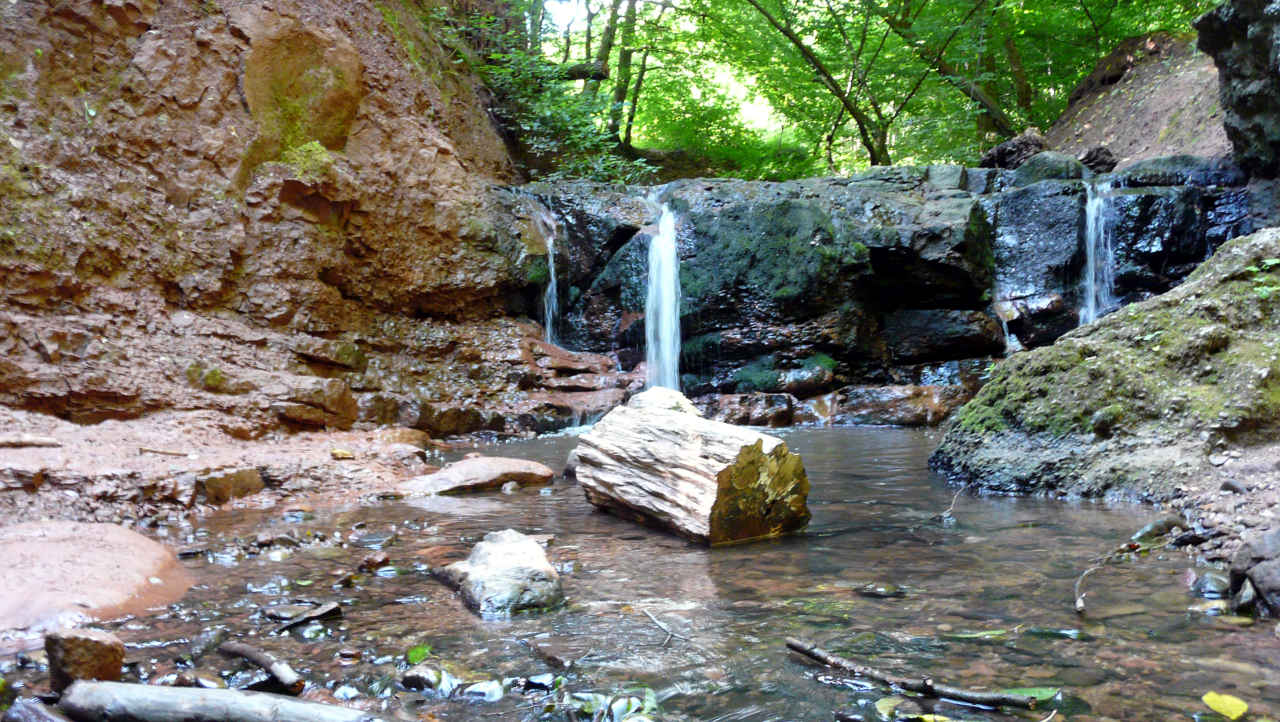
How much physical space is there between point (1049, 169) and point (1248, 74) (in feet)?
9.23

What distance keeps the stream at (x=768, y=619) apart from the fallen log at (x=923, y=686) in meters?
0.04

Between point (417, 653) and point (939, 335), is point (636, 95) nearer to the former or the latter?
point (939, 335)

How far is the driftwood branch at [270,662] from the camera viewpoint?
7.64ft

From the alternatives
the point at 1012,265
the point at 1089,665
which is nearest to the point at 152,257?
the point at 1089,665

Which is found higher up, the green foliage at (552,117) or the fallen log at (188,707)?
the green foliage at (552,117)

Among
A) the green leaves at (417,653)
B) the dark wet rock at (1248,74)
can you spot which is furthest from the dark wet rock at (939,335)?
the green leaves at (417,653)

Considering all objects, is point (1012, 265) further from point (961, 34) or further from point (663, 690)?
point (663, 690)

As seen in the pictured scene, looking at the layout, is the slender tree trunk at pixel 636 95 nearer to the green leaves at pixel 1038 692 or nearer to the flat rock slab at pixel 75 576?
the flat rock slab at pixel 75 576

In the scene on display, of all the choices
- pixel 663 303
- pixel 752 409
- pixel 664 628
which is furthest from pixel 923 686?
pixel 663 303

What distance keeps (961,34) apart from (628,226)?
8.30m

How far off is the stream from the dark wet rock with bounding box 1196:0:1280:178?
8634mm

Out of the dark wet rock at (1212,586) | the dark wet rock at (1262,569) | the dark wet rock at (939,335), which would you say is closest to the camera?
the dark wet rock at (1262,569)

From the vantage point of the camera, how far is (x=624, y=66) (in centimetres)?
1900

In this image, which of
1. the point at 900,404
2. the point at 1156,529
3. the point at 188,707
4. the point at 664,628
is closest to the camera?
the point at 188,707
